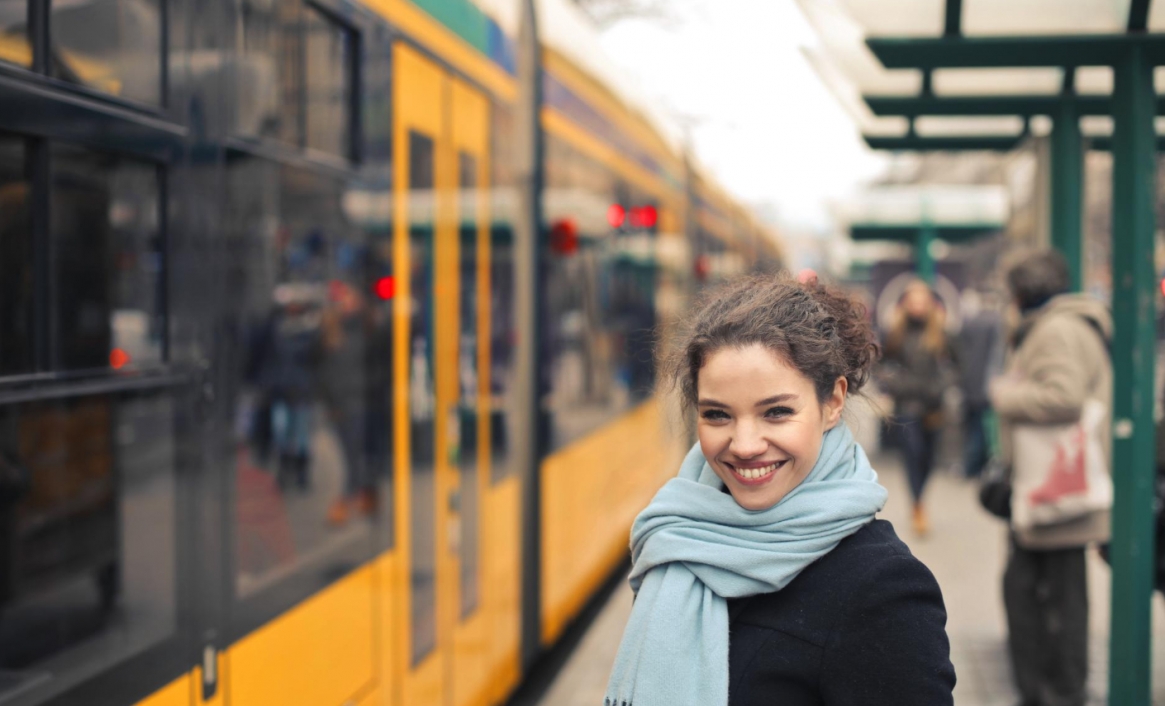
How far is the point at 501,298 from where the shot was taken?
4.97 m

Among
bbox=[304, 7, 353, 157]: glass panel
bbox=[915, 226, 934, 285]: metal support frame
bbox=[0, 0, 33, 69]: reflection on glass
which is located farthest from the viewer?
bbox=[915, 226, 934, 285]: metal support frame

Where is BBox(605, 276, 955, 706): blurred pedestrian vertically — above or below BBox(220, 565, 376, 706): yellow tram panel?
above

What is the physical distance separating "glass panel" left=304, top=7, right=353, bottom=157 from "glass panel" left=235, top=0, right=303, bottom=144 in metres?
0.07

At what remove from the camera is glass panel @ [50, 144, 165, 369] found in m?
2.47

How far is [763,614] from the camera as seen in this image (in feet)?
5.97

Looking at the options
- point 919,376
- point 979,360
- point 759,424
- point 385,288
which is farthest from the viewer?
point 979,360

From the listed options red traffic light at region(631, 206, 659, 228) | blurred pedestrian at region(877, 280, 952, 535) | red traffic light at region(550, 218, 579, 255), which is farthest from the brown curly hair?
blurred pedestrian at region(877, 280, 952, 535)

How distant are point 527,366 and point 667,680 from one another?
3.57 meters

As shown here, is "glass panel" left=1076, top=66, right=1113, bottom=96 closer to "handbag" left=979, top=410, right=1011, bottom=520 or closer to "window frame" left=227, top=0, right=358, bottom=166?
"handbag" left=979, top=410, right=1011, bottom=520

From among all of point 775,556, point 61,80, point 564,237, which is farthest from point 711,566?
point 564,237

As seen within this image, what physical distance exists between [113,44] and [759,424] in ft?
4.67

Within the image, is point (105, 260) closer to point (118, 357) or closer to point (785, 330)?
point (118, 357)

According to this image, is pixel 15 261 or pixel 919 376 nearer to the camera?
pixel 15 261

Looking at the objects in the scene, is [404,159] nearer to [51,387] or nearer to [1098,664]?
[51,387]
